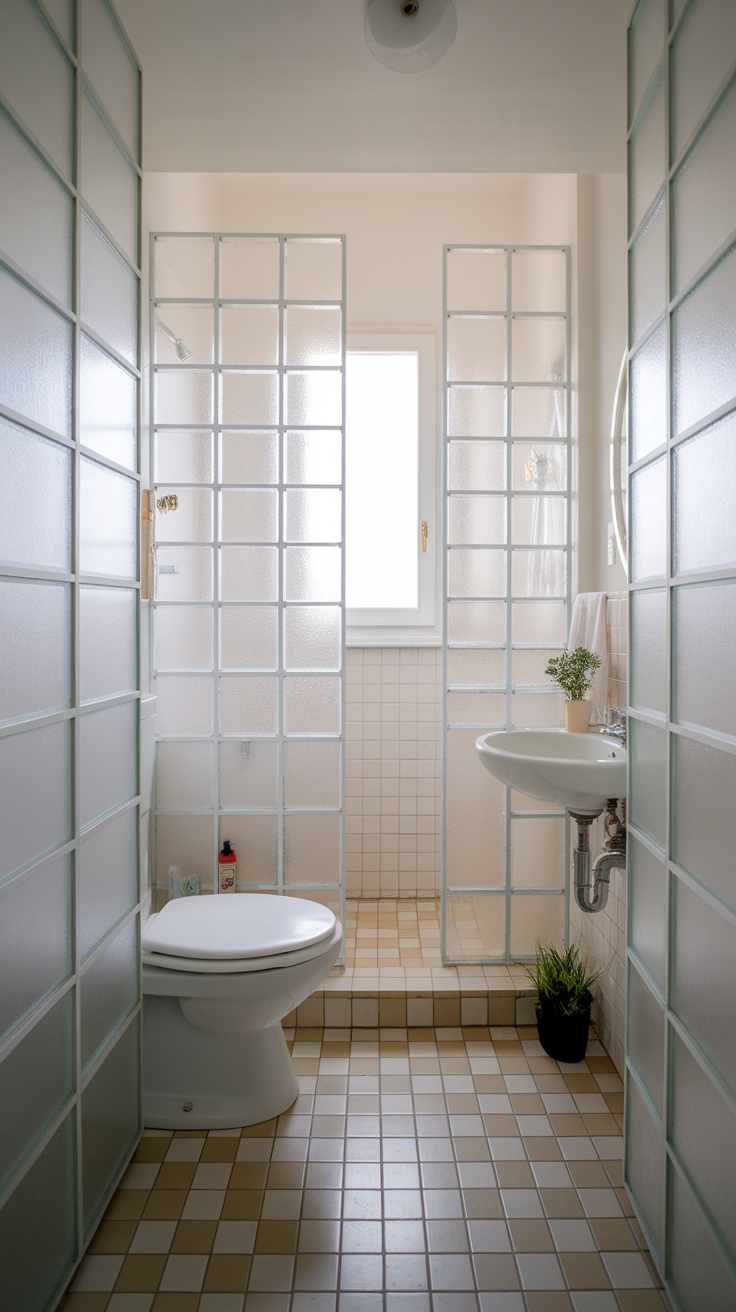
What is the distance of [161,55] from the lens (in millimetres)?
1645

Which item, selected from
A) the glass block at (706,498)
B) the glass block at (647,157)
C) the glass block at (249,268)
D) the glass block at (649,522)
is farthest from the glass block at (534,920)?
the glass block at (249,268)

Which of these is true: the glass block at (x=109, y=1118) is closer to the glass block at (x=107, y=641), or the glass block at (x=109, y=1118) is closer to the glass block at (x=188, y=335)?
the glass block at (x=107, y=641)

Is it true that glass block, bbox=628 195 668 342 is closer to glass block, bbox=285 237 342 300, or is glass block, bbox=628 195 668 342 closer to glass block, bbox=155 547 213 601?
glass block, bbox=285 237 342 300

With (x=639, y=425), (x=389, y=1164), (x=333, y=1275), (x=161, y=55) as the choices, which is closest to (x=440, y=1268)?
(x=333, y=1275)

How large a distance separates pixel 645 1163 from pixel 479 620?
1444mm

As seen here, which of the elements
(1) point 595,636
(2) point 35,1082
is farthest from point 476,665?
(2) point 35,1082

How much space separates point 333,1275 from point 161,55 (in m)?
2.30

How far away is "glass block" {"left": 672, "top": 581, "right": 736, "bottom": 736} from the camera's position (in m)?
1.05

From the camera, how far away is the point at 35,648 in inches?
46.4

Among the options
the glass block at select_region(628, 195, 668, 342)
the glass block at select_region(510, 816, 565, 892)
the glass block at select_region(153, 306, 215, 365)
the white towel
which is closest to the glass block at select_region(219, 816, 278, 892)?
the glass block at select_region(510, 816, 565, 892)

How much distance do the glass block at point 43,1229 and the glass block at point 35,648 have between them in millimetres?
655

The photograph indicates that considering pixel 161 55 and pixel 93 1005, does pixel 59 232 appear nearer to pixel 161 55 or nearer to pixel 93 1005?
pixel 161 55

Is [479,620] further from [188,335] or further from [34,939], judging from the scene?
[34,939]

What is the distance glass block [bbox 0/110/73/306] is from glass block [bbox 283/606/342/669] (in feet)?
4.05
